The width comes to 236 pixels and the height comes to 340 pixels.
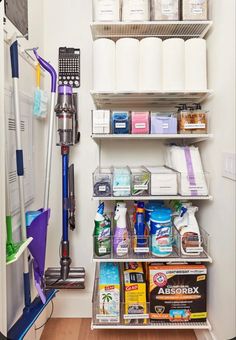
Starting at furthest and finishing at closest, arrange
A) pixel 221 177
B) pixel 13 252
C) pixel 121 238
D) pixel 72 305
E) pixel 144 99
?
pixel 72 305, pixel 144 99, pixel 121 238, pixel 221 177, pixel 13 252

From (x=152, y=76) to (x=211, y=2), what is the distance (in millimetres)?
553

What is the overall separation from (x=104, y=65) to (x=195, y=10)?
57cm

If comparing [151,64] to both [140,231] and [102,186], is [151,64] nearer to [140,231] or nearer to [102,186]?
[102,186]

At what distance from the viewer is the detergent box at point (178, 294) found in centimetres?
150

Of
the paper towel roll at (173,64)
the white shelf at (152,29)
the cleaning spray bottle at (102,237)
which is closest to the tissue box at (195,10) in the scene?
the white shelf at (152,29)

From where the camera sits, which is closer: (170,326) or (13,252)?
(13,252)

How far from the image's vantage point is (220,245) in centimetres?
140

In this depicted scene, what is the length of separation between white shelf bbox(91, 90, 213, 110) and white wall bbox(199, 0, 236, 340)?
135 mm

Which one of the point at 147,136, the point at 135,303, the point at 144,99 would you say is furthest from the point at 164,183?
the point at 135,303

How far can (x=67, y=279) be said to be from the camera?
1787mm

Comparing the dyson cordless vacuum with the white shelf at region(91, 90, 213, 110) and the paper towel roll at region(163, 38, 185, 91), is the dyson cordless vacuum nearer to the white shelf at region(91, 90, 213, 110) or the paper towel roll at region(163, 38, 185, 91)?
the white shelf at region(91, 90, 213, 110)

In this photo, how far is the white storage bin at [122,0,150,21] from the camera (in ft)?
4.74

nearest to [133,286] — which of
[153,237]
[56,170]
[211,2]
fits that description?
[153,237]

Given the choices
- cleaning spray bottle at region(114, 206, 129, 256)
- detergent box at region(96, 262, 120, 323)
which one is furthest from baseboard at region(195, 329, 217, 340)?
cleaning spray bottle at region(114, 206, 129, 256)
